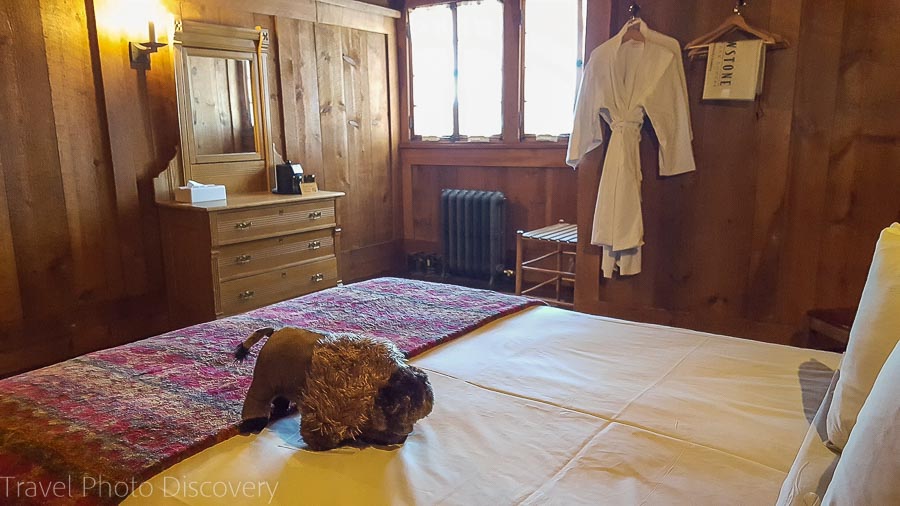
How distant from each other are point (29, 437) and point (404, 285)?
1.34 m

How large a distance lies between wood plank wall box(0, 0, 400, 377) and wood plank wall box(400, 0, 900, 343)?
2199mm

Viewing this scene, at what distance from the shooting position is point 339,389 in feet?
3.81

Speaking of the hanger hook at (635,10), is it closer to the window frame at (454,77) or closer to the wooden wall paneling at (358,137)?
the window frame at (454,77)

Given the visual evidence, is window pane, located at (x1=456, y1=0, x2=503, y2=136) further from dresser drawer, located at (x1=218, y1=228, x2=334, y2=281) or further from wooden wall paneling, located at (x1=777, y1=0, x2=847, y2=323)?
wooden wall paneling, located at (x1=777, y1=0, x2=847, y2=323)

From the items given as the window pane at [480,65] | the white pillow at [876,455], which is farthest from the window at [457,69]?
the white pillow at [876,455]

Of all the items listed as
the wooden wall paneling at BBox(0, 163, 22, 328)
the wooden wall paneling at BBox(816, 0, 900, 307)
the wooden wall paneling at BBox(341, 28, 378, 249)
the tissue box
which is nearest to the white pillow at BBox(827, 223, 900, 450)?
the wooden wall paneling at BBox(816, 0, 900, 307)

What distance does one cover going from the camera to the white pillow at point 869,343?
95cm

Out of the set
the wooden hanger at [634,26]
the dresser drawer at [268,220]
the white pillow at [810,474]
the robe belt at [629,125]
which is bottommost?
the white pillow at [810,474]

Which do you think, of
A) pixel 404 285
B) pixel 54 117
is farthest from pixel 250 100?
pixel 404 285

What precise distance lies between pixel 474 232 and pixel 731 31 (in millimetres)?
2340

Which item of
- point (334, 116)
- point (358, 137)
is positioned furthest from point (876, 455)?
point (358, 137)

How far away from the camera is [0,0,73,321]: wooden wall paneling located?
2803 millimetres

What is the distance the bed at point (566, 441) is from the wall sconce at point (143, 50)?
2.55 metres

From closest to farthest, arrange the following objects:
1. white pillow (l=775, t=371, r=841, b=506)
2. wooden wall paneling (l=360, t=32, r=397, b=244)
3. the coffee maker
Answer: white pillow (l=775, t=371, r=841, b=506) < the coffee maker < wooden wall paneling (l=360, t=32, r=397, b=244)
